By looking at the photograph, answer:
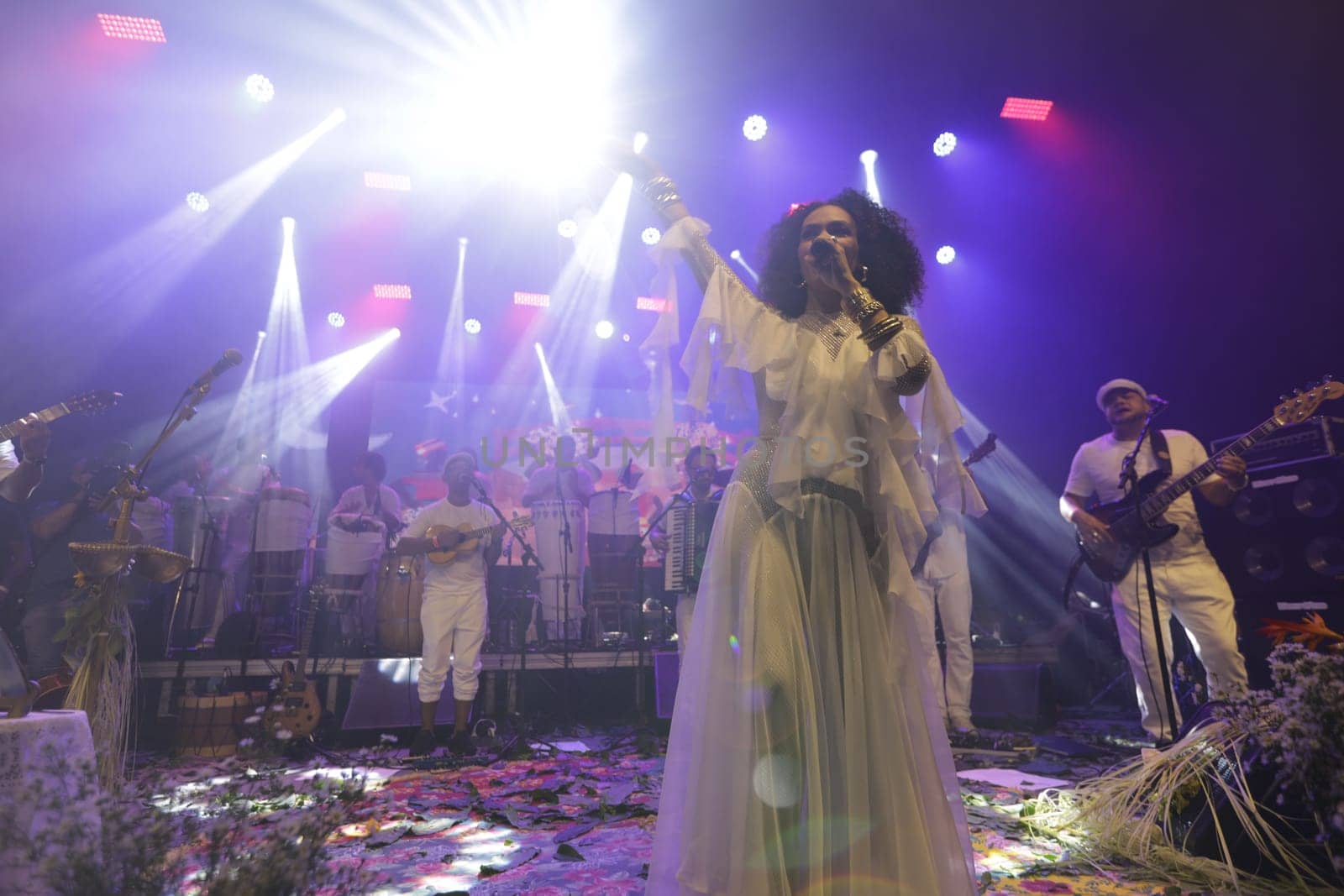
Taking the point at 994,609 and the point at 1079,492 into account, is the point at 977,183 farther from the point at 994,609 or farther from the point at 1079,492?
the point at 994,609

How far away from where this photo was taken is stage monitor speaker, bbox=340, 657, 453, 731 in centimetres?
668

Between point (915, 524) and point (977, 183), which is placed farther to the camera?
point (977, 183)

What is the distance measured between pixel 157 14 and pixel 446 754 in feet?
25.7

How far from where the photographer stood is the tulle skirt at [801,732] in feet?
6.06

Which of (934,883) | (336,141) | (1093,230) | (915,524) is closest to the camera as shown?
(934,883)

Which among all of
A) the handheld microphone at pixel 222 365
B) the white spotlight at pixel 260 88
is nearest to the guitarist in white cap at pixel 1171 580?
the handheld microphone at pixel 222 365

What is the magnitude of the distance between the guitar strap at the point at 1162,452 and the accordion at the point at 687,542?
137 inches

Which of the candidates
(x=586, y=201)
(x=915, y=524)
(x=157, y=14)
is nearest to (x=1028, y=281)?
(x=586, y=201)

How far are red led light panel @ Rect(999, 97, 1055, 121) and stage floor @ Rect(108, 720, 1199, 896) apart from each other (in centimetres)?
688

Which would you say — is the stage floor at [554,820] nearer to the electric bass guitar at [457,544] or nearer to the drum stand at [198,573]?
the electric bass guitar at [457,544]

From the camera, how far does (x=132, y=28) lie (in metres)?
7.14

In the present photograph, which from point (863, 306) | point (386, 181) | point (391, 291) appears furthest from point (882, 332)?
point (391, 291)

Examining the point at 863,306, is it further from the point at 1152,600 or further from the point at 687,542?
the point at 687,542

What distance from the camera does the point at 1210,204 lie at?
680 centimetres
